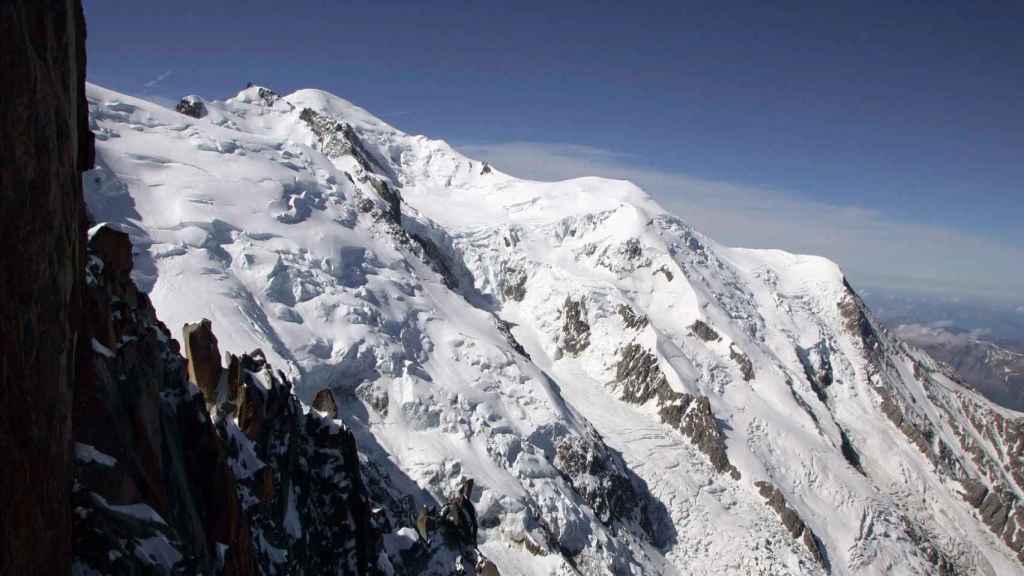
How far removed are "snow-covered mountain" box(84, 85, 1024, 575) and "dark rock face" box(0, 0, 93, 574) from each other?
23.2 metres

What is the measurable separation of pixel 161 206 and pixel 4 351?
6089 centimetres

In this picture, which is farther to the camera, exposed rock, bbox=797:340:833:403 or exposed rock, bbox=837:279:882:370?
exposed rock, bbox=837:279:882:370

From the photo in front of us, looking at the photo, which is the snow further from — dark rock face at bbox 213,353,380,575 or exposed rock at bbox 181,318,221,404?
exposed rock at bbox 181,318,221,404

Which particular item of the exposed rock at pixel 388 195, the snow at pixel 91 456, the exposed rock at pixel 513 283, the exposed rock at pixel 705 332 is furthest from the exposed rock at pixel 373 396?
the exposed rock at pixel 705 332

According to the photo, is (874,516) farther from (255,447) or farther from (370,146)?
(370,146)

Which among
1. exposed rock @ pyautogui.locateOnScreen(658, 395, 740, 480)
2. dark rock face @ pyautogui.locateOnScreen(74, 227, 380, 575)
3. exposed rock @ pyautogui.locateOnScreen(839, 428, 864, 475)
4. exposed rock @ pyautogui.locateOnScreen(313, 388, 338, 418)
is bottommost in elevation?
exposed rock @ pyautogui.locateOnScreen(839, 428, 864, 475)

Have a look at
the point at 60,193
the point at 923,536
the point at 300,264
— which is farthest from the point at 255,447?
the point at 923,536

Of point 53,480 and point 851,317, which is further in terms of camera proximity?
point 851,317

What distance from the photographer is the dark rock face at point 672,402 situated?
255 ft

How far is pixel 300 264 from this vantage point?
62344 millimetres

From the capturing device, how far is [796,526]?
71125mm

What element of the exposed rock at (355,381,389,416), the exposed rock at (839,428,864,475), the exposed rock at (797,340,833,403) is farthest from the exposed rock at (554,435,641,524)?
the exposed rock at (797,340,833,403)

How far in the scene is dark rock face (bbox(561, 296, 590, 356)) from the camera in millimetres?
93938

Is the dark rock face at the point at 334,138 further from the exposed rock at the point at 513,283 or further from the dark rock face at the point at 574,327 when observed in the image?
the dark rock face at the point at 574,327
